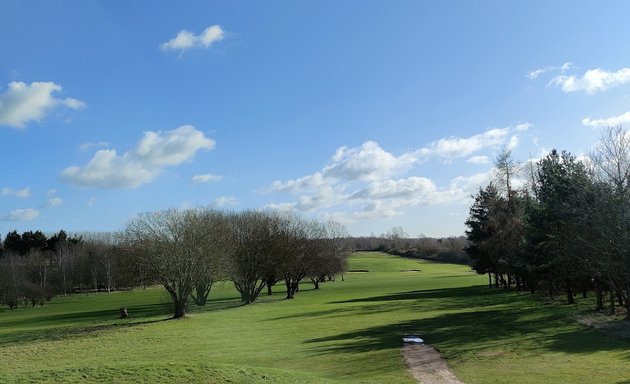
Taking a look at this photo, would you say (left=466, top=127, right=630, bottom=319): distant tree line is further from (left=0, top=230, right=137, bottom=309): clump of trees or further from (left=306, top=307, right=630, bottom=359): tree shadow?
(left=0, top=230, right=137, bottom=309): clump of trees

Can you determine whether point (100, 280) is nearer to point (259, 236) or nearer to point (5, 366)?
point (259, 236)

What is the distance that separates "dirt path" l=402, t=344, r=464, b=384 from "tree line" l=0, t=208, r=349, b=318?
25668mm

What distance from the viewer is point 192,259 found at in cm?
4359

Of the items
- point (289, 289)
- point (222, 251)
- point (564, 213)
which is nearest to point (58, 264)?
point (289, 289)

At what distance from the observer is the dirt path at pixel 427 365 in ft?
53.6

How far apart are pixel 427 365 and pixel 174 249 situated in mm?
28971

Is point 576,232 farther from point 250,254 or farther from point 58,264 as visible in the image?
point 58,264

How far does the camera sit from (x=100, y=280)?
12044 cm


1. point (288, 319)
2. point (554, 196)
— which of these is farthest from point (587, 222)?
point (288, 319)

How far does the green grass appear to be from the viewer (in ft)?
49.1

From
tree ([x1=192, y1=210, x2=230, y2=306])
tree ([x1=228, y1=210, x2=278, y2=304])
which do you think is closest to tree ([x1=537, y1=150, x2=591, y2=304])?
tree ([x1=192, y1=210, x2=230, y2=306])

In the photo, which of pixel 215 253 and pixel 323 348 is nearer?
pixel 323 348

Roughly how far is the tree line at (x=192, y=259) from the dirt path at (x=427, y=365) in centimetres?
2567

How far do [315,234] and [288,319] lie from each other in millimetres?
47005
